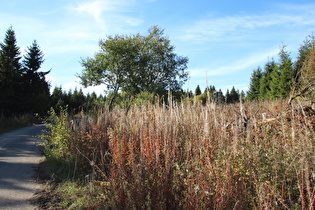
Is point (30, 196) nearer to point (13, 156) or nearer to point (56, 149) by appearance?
point (56, 149)

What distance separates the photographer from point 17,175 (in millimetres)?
5328

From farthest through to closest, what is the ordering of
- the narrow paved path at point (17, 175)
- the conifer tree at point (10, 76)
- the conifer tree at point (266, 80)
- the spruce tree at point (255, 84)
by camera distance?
the spruce tree at point (255, 84) < the conifer tree at point (266, 80) < the conifer tree at point (10, 76) < the narrow paved path at point (17, 175)

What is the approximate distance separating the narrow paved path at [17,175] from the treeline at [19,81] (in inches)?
655

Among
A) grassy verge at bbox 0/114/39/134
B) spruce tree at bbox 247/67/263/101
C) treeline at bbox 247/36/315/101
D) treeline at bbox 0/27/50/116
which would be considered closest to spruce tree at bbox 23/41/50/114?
treeline at bbox 0/27/50/116

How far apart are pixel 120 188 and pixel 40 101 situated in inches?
1006

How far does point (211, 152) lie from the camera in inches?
118

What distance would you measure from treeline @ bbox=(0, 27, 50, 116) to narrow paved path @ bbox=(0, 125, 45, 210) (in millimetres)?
16633

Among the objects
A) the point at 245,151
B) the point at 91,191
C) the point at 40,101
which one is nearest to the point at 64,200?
the point at 91,191

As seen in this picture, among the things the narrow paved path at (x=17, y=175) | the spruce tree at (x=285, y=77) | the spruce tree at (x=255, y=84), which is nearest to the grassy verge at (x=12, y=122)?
the narrow paved path at (x=17, y=175)

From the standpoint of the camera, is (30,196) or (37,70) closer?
(30,196)

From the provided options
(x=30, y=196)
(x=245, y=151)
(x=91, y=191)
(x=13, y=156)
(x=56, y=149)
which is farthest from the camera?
(x=13, y=156)

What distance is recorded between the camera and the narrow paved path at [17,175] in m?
3.94

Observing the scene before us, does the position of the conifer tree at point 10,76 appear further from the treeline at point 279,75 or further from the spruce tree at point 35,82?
the treeline at point 279,75

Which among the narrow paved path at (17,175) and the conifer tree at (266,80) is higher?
the conifer tree at (266,80)
